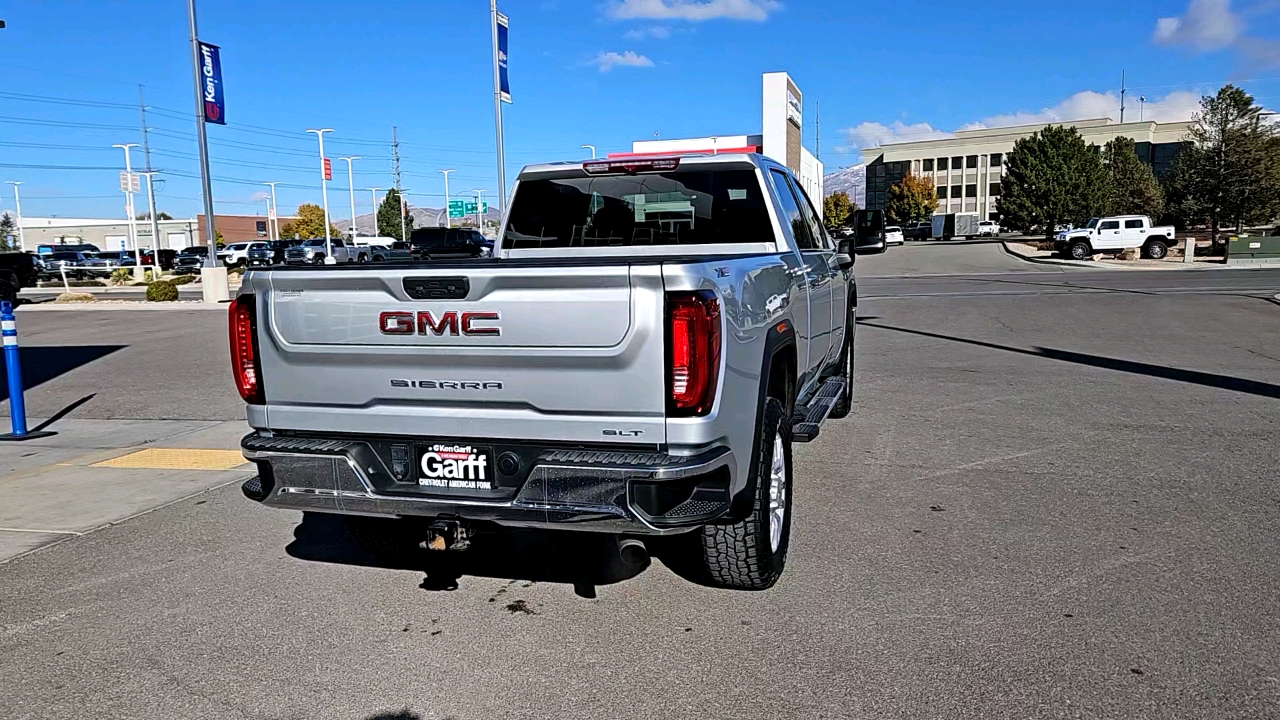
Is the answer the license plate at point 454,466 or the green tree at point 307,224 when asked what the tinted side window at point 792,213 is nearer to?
the license plate at point 454,466

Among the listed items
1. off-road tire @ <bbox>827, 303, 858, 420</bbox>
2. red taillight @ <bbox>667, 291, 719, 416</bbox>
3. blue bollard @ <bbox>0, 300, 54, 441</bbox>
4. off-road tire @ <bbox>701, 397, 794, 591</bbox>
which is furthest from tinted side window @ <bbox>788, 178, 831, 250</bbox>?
blue bollard @ <bbox>0, 300, 54, 441</bbox>

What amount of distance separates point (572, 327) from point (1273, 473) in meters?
5.21

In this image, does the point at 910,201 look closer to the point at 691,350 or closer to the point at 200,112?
the point at 200,112

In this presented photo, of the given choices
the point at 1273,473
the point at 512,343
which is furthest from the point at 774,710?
the point at 1273,473

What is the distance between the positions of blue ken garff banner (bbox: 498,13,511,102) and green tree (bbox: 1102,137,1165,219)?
2060 inches

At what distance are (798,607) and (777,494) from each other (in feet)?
1.96

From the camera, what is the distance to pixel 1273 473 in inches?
243

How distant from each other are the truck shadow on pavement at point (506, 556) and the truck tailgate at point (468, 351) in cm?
93

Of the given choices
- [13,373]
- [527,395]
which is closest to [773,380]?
[527,395]

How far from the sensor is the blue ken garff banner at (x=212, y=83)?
80.3ft

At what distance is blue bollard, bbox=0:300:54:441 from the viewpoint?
8.09 meters

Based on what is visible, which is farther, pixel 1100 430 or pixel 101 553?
pixel 1100 430

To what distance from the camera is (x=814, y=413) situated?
213 inches

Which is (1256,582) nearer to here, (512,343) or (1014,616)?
(1014,616)
